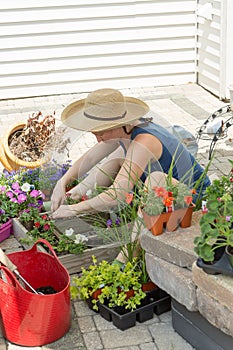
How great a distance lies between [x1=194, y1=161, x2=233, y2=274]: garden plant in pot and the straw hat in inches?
37.1

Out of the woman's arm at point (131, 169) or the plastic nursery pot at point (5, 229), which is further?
the plastic nursery pot at point (5, 229)

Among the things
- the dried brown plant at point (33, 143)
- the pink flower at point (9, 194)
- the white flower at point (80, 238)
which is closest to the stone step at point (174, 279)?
the white flower at point (80, 238)

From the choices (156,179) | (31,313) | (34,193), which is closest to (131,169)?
(156,179)

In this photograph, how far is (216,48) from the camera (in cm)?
795

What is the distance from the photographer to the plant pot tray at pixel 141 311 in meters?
3.52

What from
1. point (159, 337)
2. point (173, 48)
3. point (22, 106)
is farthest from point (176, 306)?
point (173, 48)

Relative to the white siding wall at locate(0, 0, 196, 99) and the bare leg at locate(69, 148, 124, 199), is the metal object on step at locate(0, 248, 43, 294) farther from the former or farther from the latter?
the white siding wall at locate(0, 0, 196, 99)

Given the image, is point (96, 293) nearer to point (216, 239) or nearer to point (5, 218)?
point (216, 239)

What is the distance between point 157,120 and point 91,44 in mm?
4583

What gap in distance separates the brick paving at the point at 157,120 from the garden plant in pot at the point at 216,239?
0.63 m

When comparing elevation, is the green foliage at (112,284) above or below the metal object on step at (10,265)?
below

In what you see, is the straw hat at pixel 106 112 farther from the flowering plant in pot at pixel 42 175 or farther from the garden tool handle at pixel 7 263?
the garden tool handle at pixel 7 263

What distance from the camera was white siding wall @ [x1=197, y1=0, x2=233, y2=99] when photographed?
7512 mm

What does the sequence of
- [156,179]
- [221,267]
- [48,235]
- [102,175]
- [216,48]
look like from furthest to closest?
[216,48]
[48,235]
[102,175]
[156,179]
[221,267]
